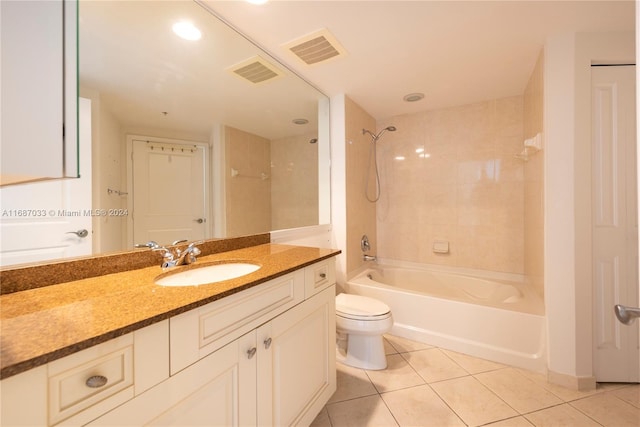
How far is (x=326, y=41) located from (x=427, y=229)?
210 cm

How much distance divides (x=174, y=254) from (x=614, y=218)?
2469mm

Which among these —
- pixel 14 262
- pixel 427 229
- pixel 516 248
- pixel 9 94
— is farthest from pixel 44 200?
pixel 516 248

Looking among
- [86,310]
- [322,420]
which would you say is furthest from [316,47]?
[322,420]

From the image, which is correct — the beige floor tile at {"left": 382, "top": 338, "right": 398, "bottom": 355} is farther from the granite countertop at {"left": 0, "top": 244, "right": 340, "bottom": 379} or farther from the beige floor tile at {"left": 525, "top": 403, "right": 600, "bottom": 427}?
the granite countertop at {"left": 0, "top": 244, "right": 340, "bottom": 379}

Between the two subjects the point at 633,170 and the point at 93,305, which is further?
the point at 633,170

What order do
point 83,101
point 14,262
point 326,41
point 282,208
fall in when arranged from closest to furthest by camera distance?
1. point 14,262
2. point 83,101
3. point 326,41
4. point 282,208

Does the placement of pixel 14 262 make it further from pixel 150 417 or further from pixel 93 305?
pixel 150 417

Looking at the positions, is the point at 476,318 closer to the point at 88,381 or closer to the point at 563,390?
the point at 563,390

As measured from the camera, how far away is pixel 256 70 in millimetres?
1804

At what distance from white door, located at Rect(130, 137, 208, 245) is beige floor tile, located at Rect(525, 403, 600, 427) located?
2.05 meters

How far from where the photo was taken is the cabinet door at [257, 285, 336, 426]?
3.12 ft

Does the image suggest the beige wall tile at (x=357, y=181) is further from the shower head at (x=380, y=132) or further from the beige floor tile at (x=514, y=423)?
the beige floor tile at (x=514, y=423)

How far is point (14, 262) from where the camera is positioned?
2.85 feet

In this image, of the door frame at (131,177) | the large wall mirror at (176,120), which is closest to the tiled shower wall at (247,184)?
the large wall mirror at (176,120)
